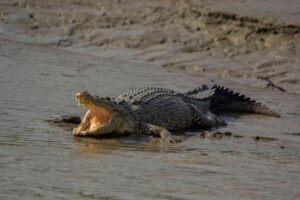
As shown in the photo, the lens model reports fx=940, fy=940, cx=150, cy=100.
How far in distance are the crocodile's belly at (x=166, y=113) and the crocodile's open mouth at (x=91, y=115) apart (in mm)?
410

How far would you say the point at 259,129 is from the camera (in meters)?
9.60

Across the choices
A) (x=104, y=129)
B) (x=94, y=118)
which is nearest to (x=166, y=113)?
(x=94, y=118)

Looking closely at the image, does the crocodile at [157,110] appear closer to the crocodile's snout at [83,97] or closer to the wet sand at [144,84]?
the crocodile's snout at [83,97]

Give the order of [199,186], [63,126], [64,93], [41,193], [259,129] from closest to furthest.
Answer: [41,193]
[199,186]
[63,126]
[259,129]
[64,93]

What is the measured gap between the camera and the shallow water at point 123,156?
6242mm

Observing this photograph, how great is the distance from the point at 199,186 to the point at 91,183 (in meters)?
0.75

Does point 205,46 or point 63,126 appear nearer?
point 63,126

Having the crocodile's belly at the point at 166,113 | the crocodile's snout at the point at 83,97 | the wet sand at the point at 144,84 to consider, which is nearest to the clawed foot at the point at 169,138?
the wet sand at the point at 144,84

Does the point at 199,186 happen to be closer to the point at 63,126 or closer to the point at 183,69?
the point at 63,126

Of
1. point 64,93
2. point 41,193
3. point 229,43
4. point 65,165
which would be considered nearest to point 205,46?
point 229,43

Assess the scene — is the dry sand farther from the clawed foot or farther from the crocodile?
the clawed foot

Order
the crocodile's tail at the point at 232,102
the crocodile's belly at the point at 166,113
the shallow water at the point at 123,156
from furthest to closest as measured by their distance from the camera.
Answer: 1. the crocodile's tail at the point at 232,102
2. the crocodile's belly at the point at 166,113
3. the shallow water at the point at 123,156

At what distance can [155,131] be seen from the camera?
343 inches

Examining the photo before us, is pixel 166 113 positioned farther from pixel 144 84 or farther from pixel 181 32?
pixel 181 32
